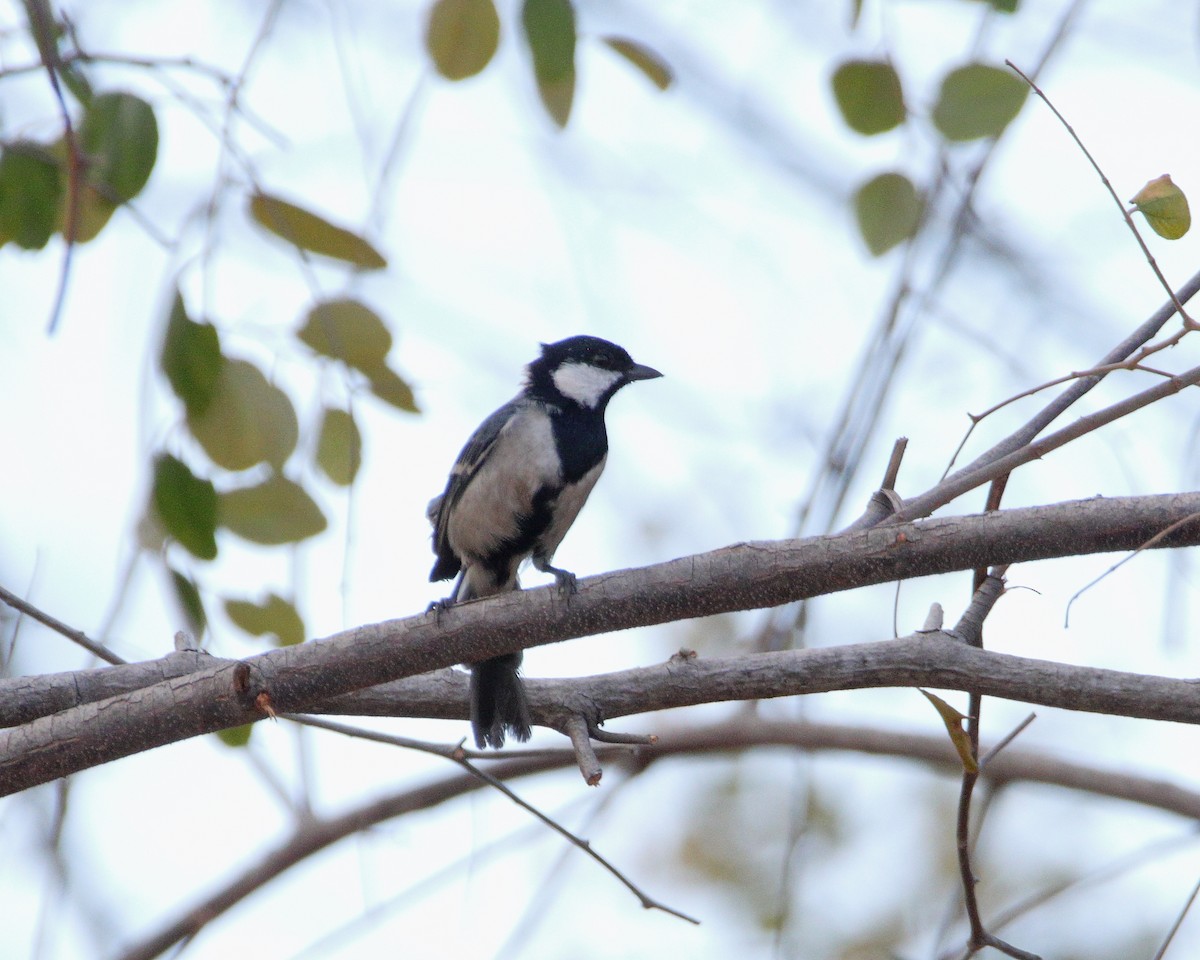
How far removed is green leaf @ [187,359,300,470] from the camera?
273cm

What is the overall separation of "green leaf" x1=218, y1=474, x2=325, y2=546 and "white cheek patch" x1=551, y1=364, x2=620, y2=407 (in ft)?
4.70

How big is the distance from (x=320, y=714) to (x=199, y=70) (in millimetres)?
1443

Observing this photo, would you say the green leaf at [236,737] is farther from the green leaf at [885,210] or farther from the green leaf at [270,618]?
the green leaf at [885,210]

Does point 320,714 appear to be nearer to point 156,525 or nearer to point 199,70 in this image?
point 156,525

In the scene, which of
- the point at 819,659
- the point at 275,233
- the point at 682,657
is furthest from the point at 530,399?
the point at 819,659

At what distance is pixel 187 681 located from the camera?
7.50ft

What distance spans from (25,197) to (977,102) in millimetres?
2199

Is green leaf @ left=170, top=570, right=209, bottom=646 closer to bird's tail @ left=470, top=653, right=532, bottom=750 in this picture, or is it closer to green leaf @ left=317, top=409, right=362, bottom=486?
green leaf @ left=317, top=409, right=362, bottom=486

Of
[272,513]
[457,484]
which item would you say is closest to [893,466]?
[272,513]

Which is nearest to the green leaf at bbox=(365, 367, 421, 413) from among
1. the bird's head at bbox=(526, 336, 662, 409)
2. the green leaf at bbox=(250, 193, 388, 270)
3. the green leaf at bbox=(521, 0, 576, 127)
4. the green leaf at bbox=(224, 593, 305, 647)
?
the green leaf at bbox=(250, 193, 388, 270)

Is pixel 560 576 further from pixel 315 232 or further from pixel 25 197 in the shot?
pixel 25 197

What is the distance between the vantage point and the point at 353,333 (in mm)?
2857

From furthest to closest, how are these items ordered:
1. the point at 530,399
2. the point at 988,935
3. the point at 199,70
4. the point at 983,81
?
the point at 530,399, the point at 983,81, the point at 199,70, the point at 988,935

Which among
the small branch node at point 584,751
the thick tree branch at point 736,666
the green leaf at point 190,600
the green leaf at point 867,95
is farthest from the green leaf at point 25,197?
the green leaf at point 867,95
